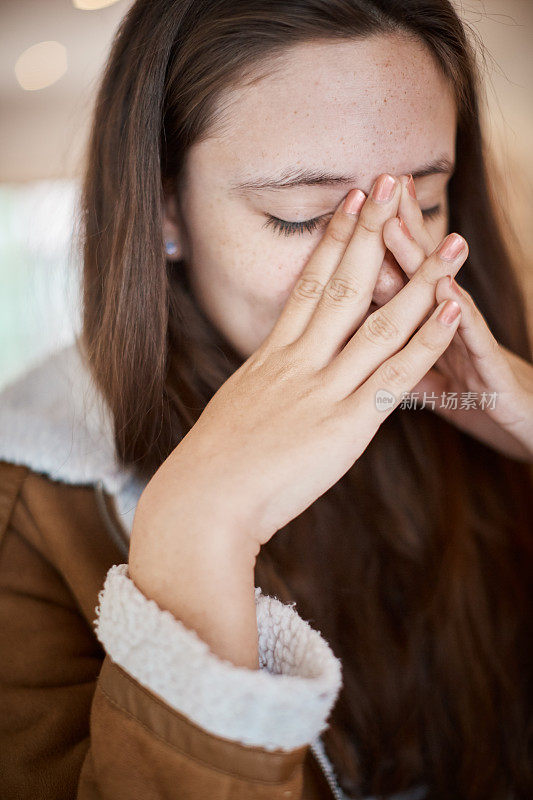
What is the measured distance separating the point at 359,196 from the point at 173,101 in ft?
0.73

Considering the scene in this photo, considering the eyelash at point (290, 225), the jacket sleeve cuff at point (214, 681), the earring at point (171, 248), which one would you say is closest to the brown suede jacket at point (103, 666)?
the jacket sleeve cuff at point (214, 681)

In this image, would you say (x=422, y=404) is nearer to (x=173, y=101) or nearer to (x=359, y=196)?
(x=359, y=196)

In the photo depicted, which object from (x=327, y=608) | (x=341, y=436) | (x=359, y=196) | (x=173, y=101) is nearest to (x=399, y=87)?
(x=359, y=196)

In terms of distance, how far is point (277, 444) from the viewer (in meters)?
0.49

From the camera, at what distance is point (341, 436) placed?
1.61ft

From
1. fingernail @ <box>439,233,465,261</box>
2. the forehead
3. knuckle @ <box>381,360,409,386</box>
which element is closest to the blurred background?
the forehead

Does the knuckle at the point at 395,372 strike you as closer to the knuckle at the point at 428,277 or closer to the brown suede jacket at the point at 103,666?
the knuckle at the point at 428,277

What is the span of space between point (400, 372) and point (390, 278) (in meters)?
0.12

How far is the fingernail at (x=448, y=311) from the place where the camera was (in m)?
0.51

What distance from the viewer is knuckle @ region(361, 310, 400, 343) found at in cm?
51

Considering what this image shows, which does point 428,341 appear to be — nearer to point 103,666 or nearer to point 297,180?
point 297,180

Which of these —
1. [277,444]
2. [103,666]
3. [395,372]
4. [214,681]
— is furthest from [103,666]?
[395,372]

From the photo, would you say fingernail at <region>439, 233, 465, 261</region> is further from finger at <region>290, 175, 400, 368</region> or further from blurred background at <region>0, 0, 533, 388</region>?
blurred background at <region>0, 0, 533, 388</region>

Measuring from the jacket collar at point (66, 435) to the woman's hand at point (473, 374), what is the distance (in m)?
0.35
